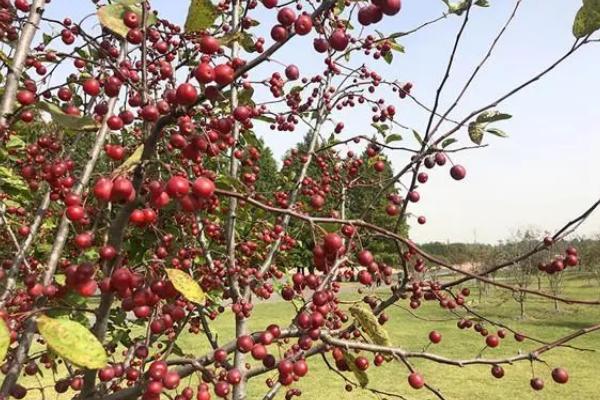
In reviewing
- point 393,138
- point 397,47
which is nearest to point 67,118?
point 393,138

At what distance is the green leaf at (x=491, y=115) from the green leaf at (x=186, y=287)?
1.30 m

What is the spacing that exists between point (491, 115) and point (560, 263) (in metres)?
0.72

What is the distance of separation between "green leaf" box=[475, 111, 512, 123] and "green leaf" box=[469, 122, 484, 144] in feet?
0.26

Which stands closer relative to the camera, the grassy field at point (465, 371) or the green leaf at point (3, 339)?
the green leaf at point (3, 339)

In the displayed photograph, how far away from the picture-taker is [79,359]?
1.07 meters

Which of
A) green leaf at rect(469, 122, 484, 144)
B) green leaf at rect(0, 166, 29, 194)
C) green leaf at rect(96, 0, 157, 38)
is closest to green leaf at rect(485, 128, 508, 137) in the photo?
green leaf at rect(469, 122, 484, 144)

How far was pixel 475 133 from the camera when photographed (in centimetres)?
221

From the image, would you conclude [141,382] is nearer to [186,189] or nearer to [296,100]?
[186,189]

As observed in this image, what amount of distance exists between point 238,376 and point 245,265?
103 inches

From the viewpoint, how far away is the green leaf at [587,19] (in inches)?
61.1

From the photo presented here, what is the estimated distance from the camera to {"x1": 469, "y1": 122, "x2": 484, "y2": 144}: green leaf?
2180 mm

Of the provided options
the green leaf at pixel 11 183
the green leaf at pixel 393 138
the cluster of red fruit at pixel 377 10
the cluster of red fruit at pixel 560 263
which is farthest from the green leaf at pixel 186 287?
the green leaf at pixel 11 183

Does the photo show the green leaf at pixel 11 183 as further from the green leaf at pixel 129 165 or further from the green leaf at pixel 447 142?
the green leaf at pixel 447 142

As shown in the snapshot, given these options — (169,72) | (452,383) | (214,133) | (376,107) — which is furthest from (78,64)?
(452,383)
